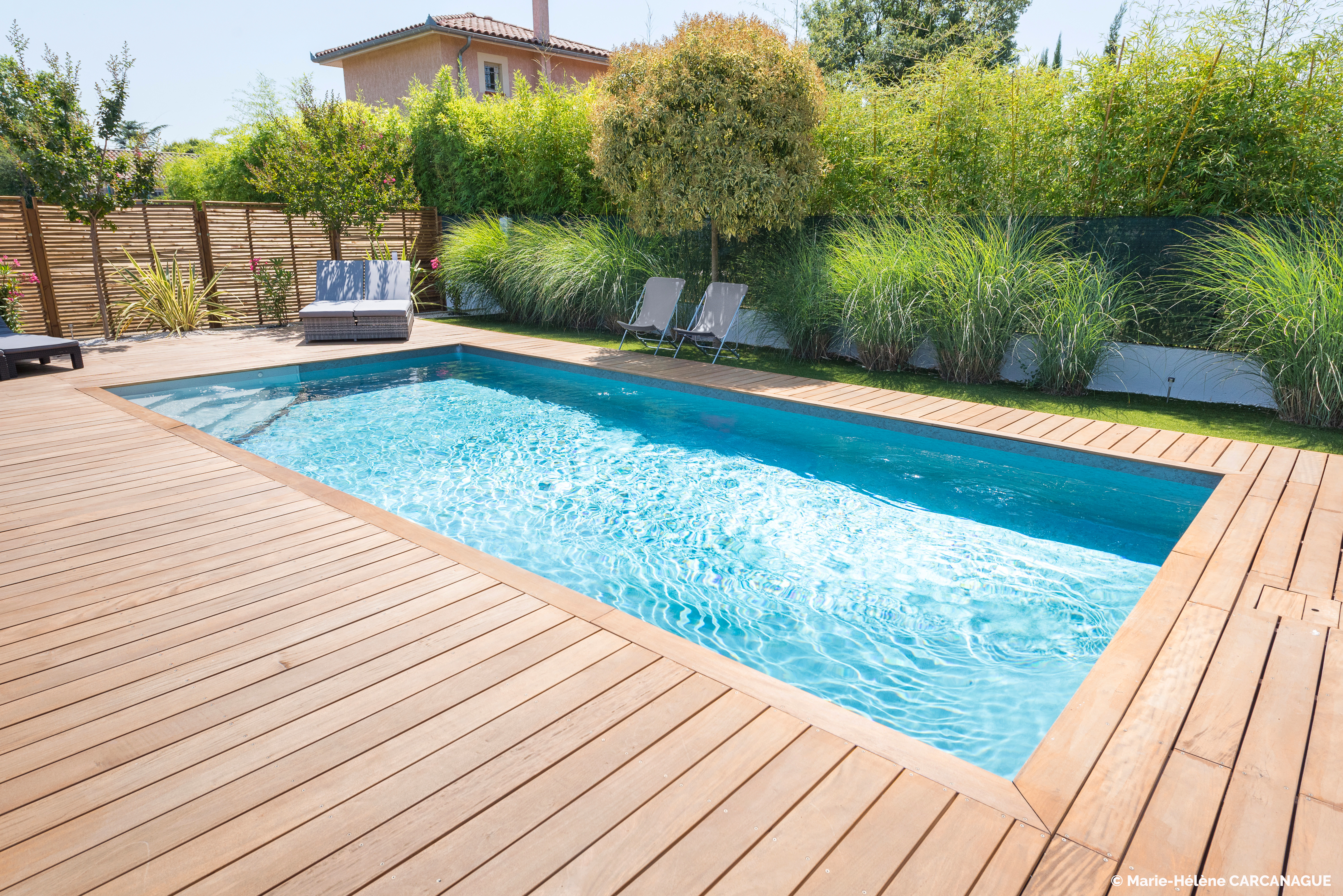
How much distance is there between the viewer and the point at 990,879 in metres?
1.44

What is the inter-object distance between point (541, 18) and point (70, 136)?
44.7ft

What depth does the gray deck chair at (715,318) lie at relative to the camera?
720cm

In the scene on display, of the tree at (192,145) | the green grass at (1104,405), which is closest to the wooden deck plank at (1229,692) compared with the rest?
the green grass at (1104,405)

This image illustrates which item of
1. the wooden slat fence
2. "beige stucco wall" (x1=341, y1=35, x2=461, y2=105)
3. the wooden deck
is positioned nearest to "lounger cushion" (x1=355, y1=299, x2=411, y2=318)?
the wooden slat fence

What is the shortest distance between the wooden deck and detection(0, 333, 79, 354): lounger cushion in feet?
14.8

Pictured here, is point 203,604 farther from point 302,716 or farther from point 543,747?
point 543,747

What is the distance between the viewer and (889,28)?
2259 centimetres

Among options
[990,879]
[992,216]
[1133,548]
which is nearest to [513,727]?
[990,879]

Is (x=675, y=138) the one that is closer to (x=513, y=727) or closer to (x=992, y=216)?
(x=992, y=216)

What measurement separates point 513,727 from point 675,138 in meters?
6.31

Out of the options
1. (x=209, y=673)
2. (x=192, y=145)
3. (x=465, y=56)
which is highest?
(x=465, y=56)

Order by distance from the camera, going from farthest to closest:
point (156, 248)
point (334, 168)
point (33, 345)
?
point (334, 168)
point (156, 248)
point (33, 345)

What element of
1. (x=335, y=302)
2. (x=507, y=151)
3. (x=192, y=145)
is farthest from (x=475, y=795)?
(x=192, y=145)

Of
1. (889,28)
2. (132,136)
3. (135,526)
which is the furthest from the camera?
(889,28)
